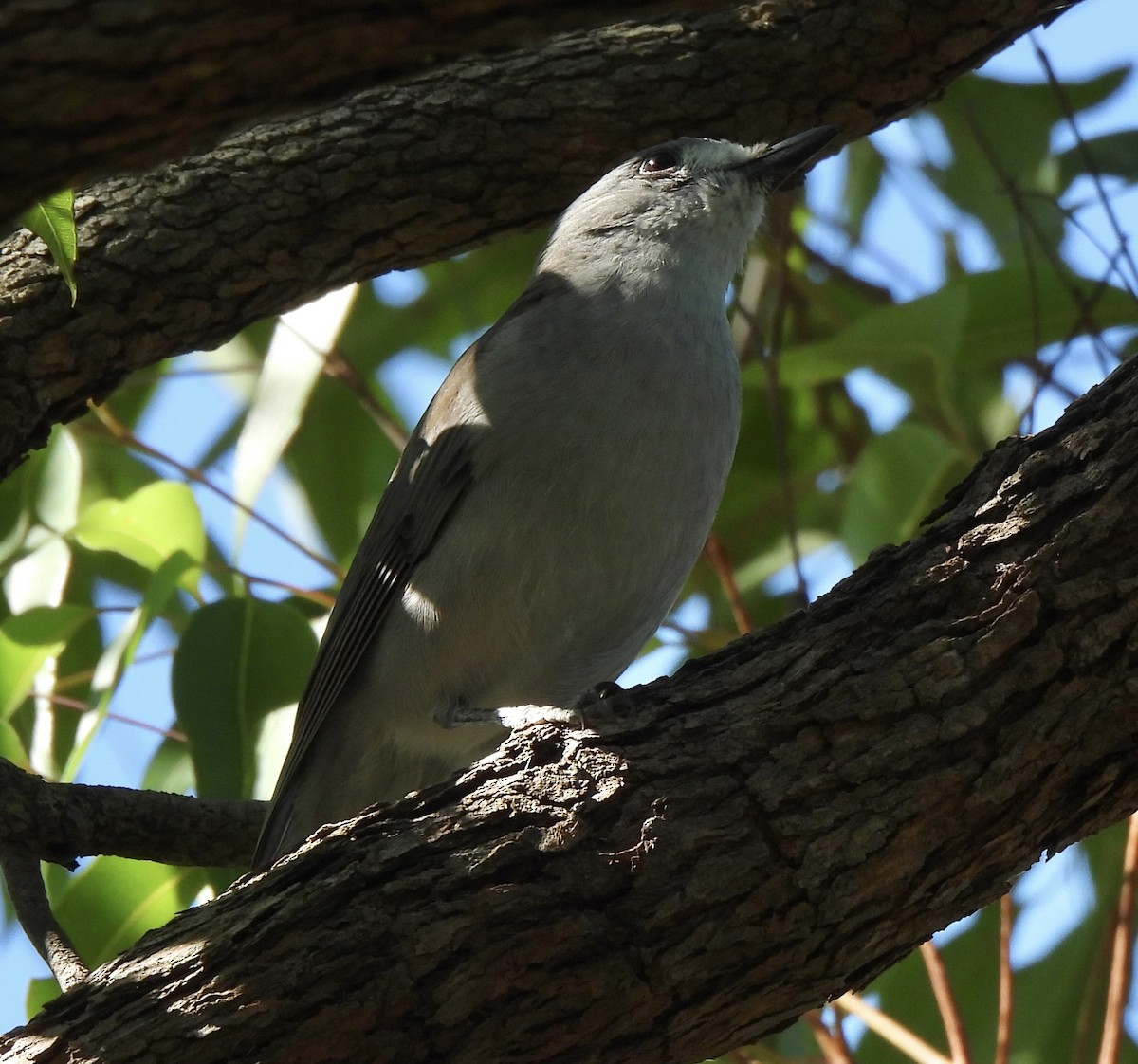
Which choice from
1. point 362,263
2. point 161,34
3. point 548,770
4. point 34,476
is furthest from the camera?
point 34,476

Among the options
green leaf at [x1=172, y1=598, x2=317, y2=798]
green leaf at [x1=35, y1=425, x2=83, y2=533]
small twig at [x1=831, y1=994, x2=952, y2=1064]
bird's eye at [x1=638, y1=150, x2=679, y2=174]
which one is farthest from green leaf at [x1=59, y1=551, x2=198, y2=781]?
small twig at [x1=831, y1=994, x2=952, y2=1064]

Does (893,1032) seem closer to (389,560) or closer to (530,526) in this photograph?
(530,526)

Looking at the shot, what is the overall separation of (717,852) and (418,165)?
1.80m

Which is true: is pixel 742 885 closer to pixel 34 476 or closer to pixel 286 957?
pixel 286 957

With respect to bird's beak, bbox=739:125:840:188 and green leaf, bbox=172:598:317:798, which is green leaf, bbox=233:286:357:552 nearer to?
green leaf, bbox=172:598:317:798

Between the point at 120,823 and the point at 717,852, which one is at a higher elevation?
the point at 120,823

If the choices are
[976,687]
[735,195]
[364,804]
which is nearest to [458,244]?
[735,195]

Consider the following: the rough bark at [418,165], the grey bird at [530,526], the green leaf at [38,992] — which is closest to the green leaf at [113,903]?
the green leaf at [38,992]

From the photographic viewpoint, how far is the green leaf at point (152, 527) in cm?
387

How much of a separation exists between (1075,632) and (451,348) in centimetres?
373

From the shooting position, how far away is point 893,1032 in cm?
345

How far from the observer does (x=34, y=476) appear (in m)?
4.15

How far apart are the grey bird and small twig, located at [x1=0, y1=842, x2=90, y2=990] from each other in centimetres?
49

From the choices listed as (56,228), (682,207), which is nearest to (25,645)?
(56,228)
